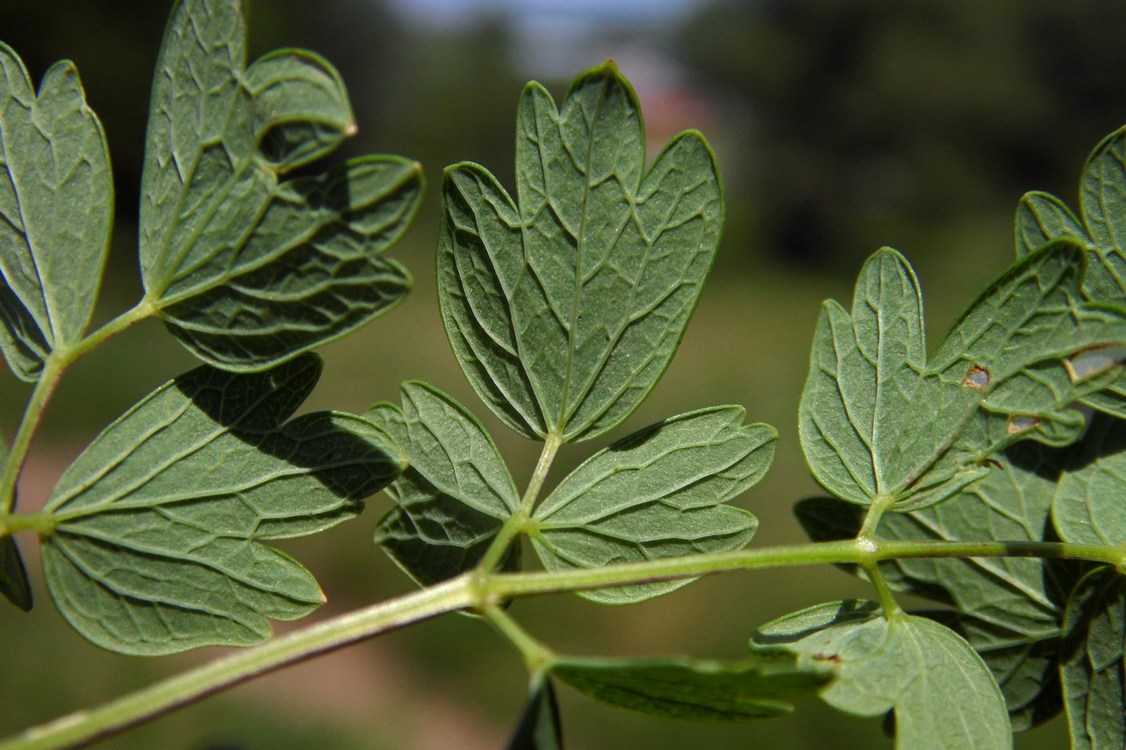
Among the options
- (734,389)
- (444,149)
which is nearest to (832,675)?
(734,389)

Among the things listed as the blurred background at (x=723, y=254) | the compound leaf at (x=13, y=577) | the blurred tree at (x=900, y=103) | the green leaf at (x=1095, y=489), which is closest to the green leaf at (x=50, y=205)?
the compound leaf at (x=13, y=577)

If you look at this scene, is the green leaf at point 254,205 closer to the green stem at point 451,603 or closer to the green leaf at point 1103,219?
the green stem at point 451,603

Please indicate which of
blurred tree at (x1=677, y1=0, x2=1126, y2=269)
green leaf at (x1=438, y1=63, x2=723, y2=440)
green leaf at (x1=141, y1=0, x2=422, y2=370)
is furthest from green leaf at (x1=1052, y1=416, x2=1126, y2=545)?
blurred tree at (x1=677, y1=0, x2=1126, y2=269)

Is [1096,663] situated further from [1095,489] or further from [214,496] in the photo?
[214,496]

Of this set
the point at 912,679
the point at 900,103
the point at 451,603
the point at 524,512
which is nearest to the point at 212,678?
the point at 451,603

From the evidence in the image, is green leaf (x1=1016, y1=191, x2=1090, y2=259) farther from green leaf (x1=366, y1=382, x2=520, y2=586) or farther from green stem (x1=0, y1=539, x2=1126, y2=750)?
green leaf (x1=366, y1=382, x2=520, y2=586)

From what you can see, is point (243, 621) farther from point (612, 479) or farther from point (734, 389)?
point (734, 389)

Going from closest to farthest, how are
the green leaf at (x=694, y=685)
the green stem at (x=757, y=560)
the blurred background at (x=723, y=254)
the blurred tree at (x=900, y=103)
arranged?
the green leaf at (x=694, y=685), the green stem at (x=757, y=560), the blurred background at (x=723, y=254), the blurred tree at (x=900, y=103)
